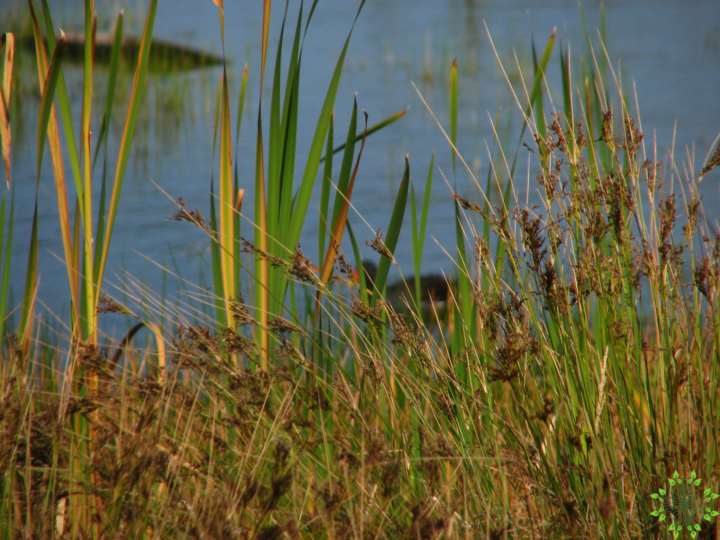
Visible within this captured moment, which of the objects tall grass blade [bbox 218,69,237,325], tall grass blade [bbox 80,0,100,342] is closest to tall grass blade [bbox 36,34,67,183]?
tall grass blade [bbox 80,0,100,342]

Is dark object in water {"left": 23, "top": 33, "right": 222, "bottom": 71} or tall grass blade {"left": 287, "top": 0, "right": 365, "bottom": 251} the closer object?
tall grass blade {"left": 287, "top": 0, "right": 365, "bottom": 251}

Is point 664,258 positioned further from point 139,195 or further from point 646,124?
point 646,124

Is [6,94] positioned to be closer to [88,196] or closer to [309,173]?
[88,196]

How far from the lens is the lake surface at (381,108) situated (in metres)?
4.37

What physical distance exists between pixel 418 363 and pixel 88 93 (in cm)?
95

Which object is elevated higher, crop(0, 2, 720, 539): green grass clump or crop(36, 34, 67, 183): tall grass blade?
crop(36, 34, 67, 183): tall grass blade

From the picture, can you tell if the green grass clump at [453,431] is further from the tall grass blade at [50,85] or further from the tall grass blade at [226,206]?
the tall grass blade at [50,85]

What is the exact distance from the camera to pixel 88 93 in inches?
53.3

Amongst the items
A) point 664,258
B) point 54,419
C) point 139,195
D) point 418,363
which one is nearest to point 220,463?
point 54,419

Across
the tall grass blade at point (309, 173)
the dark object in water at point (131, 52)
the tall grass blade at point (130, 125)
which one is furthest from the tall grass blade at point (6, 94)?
the dark object in water at point (131, 52)

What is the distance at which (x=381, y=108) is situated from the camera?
23.8 ft

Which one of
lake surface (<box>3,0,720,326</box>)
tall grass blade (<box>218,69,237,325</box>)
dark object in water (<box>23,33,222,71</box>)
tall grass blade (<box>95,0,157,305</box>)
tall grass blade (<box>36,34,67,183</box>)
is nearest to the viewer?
tall grass blade (<box>36,34,67,183</box>)

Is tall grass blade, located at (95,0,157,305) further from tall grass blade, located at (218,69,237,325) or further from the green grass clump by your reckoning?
the green grass clump

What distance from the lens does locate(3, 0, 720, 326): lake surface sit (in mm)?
4371
